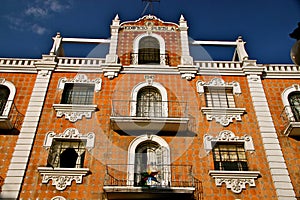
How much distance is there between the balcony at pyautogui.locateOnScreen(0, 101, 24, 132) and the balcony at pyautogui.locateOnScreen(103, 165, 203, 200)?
4.88m

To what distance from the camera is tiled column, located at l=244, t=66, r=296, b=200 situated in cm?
1293

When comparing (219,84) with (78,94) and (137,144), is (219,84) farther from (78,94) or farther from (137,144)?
(78,94)

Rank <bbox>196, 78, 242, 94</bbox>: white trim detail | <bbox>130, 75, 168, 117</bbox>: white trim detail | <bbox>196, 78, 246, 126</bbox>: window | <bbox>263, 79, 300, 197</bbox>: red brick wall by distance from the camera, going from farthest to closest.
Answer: <bbox>196, 78, 242, 94</bbox>: white trim detail < <bbox>130, 75, 168, 117</bbox>: white trim detail < <bbox>196, 78, 246, 126</bbox>: window < <bbox>263, 79, 300, 197</bbox>: red brick wall

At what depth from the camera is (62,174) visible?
13.0 metres

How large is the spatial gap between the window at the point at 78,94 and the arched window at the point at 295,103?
10190 mm

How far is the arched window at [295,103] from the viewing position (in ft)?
51.2

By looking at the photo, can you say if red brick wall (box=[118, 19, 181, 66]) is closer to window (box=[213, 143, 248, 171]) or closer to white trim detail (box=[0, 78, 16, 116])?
window (box=[213, 143, 248, 171])

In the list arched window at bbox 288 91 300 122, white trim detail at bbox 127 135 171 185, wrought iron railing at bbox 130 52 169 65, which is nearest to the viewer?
white trim detail at bbox 127 135 171 185

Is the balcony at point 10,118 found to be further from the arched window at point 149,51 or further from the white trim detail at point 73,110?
the arched window at point 149,51

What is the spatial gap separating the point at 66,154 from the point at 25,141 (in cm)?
191

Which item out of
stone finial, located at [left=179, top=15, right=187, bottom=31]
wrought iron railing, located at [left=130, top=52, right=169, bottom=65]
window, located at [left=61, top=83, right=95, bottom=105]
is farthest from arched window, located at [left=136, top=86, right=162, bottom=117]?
stone finial, located at [left=179, top=15, right=187, bottom=31]

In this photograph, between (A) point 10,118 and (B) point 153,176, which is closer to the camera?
(B) point 153,176

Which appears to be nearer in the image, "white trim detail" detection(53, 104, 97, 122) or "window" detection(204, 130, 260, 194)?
"window" detection(204, 130, 260, 194)

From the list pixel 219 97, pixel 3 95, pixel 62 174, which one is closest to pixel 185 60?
pixel 219 97
